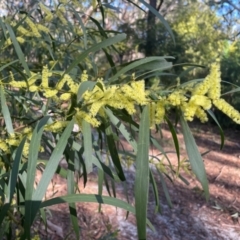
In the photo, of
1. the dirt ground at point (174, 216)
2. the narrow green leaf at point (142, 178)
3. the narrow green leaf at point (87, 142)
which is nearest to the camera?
the narrow green leaf at point (142, 178)

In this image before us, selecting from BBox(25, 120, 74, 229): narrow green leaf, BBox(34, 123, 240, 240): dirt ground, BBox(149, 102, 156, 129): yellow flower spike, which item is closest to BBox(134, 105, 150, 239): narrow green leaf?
BBox(149, 102, 156, 129): yellow flower spike

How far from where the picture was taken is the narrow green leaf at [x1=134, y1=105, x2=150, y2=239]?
0.46 metres

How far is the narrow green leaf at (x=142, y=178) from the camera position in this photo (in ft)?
1.52

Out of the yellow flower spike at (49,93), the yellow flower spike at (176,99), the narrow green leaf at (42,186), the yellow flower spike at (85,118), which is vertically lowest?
the narrow green leaf at (42,186)

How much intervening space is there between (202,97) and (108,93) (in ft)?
0.45

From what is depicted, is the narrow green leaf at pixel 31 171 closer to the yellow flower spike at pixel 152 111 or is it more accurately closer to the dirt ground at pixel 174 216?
the yellow flower spike at pixel 152 111

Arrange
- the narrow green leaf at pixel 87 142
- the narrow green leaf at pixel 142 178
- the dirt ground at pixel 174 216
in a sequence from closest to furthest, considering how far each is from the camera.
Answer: the narrow green leaf at pixel 142 178, the narrow green leaf at pixel 87 142, the dirt ground at pixel 174 216

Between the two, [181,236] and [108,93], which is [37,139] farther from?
[181,236]

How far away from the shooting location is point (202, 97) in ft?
1.57

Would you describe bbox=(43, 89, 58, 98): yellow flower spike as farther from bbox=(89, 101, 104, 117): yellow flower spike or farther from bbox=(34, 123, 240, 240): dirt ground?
bbox=(34, 123, 240, 240): dirt ground

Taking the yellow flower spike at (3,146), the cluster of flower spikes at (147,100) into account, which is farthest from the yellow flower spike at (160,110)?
the yellow flower spike at (3,146)

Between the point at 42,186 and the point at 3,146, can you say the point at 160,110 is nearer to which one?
the point at 42,186

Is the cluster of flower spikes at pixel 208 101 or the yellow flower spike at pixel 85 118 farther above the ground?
the cluster of flower spikes at pixel 208 101

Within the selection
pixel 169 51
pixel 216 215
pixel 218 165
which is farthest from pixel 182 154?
pixel 169 51
